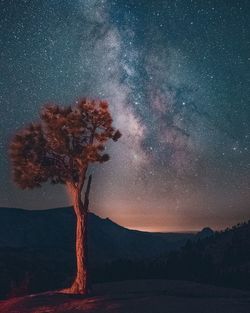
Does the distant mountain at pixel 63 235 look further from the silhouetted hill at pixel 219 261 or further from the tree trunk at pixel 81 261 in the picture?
the tree trunk at pixel 81 261

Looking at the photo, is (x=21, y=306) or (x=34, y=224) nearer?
(x=21, y=306)

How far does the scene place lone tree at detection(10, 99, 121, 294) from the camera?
20.3 m

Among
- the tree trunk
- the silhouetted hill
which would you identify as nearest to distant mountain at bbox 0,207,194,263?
the silhouetted hill

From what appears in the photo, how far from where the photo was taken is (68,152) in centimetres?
2058

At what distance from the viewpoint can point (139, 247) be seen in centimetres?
14950

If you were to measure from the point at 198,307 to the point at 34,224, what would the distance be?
126856mm

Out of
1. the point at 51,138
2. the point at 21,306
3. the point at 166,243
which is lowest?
the point at 21,306

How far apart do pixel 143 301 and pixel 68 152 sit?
7.75 meters

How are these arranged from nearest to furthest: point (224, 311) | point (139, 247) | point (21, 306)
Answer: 1. point (224, 311)
2. point (21, 306)
3. point (139, 247)

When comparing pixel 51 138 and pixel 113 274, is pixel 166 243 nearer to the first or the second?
pixel 113 274

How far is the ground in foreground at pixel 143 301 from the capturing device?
49.3ft

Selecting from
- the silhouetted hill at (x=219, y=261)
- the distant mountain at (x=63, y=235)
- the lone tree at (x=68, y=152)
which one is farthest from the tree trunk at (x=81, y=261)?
the distant mountain at (x=63, y=235)

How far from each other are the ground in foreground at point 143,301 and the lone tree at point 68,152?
6.94 ft

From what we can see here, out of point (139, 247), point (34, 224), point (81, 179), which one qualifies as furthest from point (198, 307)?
point (139, 247)
